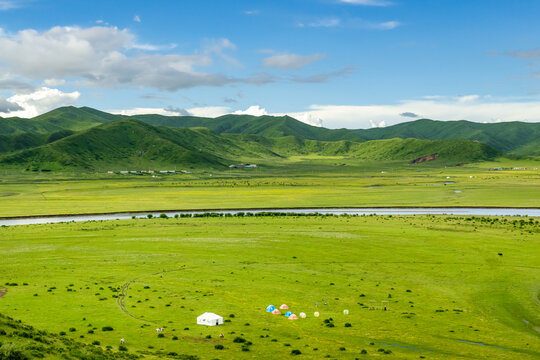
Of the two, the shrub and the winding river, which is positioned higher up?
the shrub

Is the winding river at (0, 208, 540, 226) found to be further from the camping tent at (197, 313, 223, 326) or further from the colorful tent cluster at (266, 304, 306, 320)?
the camping tent at (197, 313, 223, 326)

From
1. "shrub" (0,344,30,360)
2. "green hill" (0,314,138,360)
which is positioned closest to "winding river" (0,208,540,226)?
"green hill" (0,314,138,360)

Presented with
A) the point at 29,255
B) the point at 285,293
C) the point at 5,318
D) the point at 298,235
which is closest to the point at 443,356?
the point at 285,293

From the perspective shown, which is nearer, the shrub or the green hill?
the shrub

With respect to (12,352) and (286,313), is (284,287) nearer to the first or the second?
(286,313)

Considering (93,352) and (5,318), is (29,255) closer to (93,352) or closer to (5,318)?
→ (5,318)

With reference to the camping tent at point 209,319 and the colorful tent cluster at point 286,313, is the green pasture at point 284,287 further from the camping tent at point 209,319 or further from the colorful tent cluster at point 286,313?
the camping tent at point 209,319
